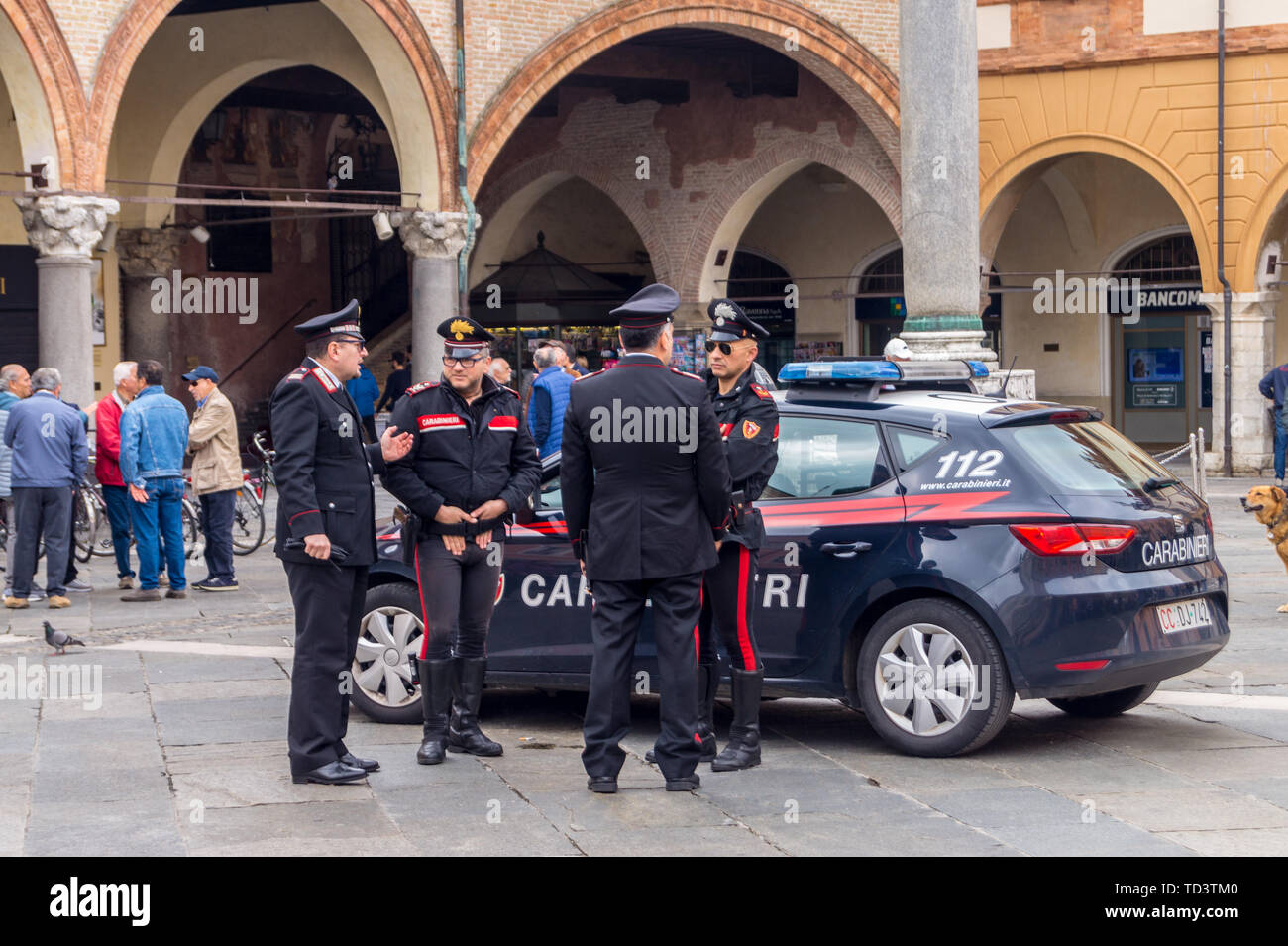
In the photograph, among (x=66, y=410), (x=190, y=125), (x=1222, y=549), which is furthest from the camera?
(x=190, y=125)

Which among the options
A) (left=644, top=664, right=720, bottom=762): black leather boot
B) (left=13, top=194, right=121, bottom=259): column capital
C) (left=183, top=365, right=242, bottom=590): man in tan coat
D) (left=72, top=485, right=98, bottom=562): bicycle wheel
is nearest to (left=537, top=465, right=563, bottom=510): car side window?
(left=644, top=664, right=720, bottom=762): black leather boot

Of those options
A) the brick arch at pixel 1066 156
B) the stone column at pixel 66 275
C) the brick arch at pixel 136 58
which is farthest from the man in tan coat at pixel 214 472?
the brick arch at pixel 1066 156

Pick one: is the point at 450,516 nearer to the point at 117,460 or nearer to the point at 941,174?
the point at 117,460

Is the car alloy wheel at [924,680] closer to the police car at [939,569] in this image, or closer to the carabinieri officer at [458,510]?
the police car at [939,569]

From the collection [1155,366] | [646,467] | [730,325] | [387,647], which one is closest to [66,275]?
[387,647]

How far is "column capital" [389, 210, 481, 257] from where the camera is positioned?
20594mm

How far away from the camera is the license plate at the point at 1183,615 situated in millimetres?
6973

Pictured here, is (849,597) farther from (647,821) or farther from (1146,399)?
(1146,399)

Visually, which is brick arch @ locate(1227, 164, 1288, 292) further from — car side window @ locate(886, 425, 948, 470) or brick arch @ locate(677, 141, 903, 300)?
car side window @ locate(886, 425, 948, 470)

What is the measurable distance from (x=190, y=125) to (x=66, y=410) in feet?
38.9

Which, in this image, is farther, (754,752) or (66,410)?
(66,410)

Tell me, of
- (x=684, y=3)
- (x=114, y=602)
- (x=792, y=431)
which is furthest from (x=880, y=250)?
(x=792, y=431)

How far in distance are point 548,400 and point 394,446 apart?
618 centimetres

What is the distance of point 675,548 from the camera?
6.36 m
